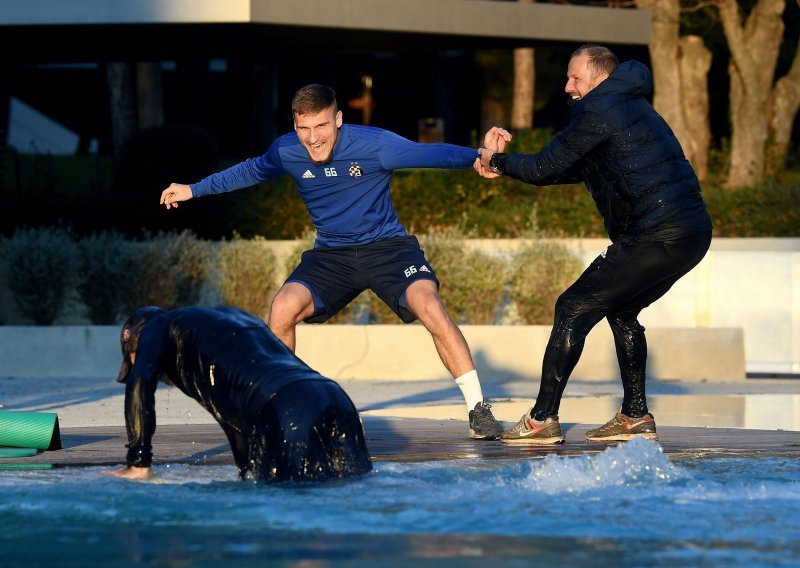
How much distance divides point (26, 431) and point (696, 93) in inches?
757

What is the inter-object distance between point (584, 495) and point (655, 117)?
246cm

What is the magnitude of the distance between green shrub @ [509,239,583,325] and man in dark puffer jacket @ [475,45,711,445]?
6500mm

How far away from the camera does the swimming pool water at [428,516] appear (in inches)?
213

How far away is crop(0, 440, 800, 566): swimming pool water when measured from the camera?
17.7 feet

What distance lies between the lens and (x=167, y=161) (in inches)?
810

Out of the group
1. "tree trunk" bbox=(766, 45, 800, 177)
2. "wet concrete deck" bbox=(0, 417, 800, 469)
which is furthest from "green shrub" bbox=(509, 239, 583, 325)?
"tree trunk" bbox=(766, 45, 800, 177)

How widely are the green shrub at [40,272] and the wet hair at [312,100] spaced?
7251 millimetres

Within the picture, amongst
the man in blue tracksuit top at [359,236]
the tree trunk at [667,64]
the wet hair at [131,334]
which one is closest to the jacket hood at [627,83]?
the man in blue tracksuit top at [359,236]

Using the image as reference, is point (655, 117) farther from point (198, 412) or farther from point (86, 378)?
point (86, 378)

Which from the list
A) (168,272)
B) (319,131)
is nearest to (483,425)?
(319,131)

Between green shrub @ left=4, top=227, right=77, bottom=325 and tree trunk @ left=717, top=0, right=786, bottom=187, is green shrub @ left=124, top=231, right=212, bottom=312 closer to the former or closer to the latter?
green shrub @ left=4, top=227, right=77, bottom=325

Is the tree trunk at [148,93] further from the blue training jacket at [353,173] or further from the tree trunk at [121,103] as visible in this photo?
the blue training jacket at [353,173]

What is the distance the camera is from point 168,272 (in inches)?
597

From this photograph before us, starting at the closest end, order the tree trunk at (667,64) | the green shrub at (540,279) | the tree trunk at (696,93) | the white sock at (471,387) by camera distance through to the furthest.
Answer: the white sock at (471,387) → the green shrub at (540,279) → the tree trunk at (667,64) → the tree trunk at (696,93)
